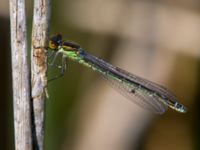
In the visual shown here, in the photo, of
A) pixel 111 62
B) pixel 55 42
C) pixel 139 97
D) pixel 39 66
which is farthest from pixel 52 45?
pixel 139 97

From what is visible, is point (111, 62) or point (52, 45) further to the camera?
point (111, 62)

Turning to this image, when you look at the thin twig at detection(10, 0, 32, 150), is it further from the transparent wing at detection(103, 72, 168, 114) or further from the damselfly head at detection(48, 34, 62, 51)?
the transparent wing at detection(103, 72, 168, 114)

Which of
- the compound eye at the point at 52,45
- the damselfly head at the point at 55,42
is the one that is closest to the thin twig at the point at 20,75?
the compound eye at the point at 52,45

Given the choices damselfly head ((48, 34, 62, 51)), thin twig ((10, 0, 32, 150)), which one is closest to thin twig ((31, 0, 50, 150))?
thin twig ((10, 0, 32, 150))

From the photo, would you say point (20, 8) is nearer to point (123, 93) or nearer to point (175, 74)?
point (123, 93)

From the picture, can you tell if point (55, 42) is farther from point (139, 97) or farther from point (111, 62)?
point (139, 97)

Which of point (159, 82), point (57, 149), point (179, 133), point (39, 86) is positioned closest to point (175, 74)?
point (159, 82)
